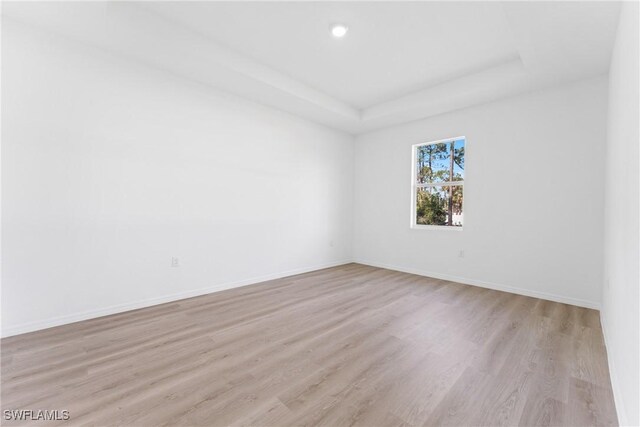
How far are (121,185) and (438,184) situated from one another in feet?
14.5

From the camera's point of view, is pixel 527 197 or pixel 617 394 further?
pixel 527 197

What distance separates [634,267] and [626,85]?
1.19m

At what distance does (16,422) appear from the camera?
139 cm

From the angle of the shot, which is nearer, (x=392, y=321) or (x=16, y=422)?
(x=16, y=422)

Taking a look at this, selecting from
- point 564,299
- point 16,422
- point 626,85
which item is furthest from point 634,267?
point 16,422

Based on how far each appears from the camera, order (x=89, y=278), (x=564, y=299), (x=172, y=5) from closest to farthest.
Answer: (x=172, y=5) < (x=89, y=278) < (x=564, y=299)

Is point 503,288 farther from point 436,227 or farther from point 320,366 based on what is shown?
point 320,366

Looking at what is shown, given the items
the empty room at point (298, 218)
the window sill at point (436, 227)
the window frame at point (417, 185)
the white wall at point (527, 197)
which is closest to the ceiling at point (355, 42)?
the empty room at point (298, 218)

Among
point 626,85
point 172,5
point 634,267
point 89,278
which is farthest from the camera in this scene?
point 89,278

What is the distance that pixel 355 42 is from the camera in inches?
116

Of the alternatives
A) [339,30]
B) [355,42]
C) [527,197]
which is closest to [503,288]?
[527,197]

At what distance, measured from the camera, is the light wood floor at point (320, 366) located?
148cm

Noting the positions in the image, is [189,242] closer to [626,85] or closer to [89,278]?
[89,278]

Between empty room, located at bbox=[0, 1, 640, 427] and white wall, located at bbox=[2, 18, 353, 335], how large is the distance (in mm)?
20
